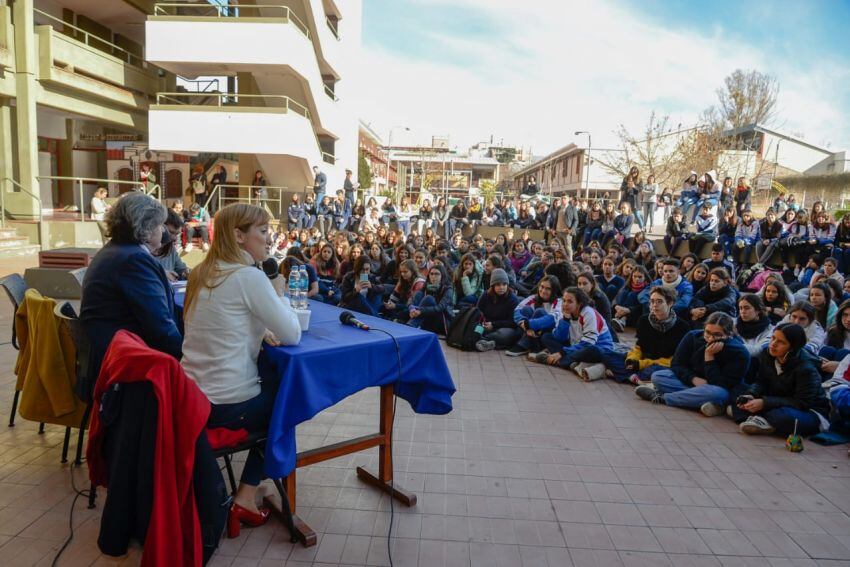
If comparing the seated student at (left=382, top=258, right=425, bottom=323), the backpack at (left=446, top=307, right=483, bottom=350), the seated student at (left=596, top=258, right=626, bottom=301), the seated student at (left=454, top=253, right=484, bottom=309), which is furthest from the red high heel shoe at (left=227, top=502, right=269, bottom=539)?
the seated student at (left=596, top=258, right=626, bottom=301)

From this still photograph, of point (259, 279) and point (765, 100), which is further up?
point (765, 100)

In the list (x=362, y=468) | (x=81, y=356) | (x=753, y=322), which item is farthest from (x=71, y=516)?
(x=753, y=322)

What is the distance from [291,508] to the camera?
324cm

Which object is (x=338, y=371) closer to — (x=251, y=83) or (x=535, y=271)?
(x=535, y=271)

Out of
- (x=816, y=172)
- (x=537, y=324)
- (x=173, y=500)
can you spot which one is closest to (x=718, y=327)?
(x=537, y=324)

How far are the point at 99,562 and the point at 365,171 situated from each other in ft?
142

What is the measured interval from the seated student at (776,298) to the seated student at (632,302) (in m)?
1.81

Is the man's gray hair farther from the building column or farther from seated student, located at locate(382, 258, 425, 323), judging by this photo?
the building column

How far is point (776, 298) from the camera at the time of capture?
7773 mm

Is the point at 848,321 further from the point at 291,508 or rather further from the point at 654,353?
the point at 291,508

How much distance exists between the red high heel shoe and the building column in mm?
15926

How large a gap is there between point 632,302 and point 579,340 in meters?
2.81

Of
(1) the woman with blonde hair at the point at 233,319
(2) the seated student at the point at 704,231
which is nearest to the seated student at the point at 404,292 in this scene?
(1) the woman with blonde hair at the point at 233,319

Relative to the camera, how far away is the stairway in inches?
545
